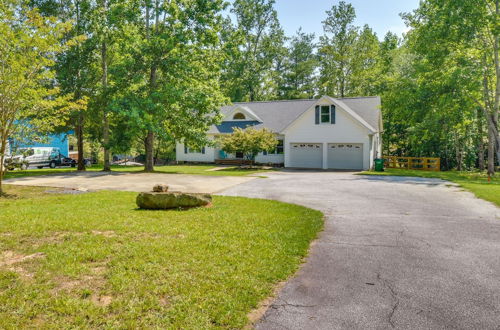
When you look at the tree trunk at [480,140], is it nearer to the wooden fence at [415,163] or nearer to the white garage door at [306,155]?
the wooden fence at [415,163]

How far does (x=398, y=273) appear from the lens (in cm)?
611

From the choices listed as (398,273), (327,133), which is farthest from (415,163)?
(398,273)

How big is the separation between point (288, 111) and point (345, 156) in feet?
29.0

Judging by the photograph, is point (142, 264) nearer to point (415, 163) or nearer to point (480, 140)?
point (415, 163)

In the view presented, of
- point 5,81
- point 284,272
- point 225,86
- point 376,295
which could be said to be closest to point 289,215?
point 284,272

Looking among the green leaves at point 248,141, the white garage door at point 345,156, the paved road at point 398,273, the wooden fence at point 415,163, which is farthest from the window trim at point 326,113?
the paved road at point 398,273

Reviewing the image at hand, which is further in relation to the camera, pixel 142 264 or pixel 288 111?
pixel 288 111

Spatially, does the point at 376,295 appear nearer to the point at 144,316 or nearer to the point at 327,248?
the point at 327,248

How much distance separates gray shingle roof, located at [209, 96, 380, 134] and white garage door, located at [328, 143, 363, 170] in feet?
10.8

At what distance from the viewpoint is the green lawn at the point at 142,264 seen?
4.51 m

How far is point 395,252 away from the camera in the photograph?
7238mm

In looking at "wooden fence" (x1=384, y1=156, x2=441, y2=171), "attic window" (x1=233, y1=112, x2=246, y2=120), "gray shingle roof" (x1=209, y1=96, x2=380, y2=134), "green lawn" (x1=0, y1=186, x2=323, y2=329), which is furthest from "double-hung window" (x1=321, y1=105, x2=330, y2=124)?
"green lawn" (x1=0, y1=186, x2=323, y2=329)

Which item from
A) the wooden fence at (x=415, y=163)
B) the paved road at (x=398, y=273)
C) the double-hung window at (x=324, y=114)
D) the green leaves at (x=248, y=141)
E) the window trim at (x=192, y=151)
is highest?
the double-hung window at (x=324, y=114)

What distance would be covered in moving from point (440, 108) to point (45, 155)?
3734cm
